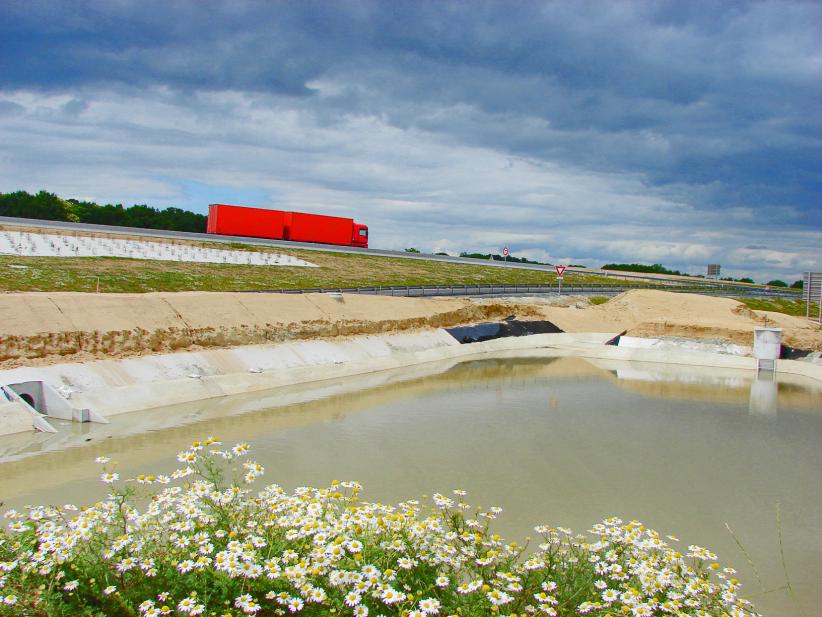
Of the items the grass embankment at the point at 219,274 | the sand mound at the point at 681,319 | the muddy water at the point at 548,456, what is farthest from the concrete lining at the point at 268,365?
the grass embankment at the point at 219,274

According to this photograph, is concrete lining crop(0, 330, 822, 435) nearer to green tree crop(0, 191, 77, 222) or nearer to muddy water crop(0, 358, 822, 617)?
muddy water crop(0, 358, 822, 617)

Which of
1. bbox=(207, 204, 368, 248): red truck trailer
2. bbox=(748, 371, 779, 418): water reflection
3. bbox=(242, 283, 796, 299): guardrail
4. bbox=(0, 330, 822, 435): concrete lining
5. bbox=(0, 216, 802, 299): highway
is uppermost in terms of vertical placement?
bbox=(207, 204, 368, 248): red truck trailer

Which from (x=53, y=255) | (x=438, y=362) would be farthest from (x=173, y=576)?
(x=53, y=255)

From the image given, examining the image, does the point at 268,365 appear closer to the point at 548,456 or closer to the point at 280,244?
the point at 548,456

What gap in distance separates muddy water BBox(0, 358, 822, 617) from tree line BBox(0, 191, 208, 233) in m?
71.1

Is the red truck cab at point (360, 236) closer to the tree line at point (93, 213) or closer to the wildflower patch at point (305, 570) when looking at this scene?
the tree line at point (93, 213)

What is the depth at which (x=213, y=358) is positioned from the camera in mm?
24266

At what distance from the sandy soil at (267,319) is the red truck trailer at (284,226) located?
1140 inches

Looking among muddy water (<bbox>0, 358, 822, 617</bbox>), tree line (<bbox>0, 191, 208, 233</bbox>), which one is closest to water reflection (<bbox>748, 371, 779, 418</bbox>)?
muddy water (<bbox>0, 358, 822, 617</bbox>)

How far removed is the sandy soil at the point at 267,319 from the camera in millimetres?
21281

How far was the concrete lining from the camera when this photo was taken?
61.4ft

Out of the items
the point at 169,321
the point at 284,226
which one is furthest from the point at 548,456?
the point at 284,226

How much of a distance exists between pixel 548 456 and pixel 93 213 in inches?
3479

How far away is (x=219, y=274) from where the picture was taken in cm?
4241
